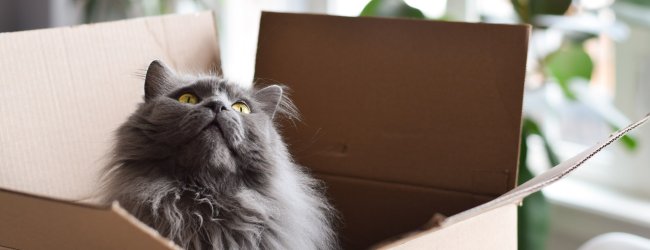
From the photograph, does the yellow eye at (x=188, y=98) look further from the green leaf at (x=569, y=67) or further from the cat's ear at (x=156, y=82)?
the green leaf at (x=569, y=67)

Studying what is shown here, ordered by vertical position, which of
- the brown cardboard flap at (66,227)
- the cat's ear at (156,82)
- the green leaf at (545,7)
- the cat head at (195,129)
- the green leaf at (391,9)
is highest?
the green leaf at (545,7)

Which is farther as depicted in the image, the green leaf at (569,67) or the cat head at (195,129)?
the green leaf at (569,67)

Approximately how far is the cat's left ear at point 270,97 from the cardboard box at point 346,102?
23 cm

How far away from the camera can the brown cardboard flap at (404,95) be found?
1.04 m

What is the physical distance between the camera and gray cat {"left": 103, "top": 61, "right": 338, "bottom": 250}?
771 mm

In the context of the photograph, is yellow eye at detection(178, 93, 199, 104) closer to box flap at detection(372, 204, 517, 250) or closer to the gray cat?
the gray cat

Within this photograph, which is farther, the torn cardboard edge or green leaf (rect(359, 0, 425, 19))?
green leaf (rect(359, 0, 425, 19))

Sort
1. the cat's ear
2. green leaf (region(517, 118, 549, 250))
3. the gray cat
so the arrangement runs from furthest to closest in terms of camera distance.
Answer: green leaf (region(517, 118, 549, 250)), the cat's ear, the gray cat

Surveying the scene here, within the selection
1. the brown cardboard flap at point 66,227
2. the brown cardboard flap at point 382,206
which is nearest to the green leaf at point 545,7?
the brown cardboard flap at point 382,206

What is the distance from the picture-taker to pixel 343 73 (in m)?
1.15

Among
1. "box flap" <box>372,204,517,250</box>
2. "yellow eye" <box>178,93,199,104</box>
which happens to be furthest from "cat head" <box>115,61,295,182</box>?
"box flap" <box>372,204,517,250</box>

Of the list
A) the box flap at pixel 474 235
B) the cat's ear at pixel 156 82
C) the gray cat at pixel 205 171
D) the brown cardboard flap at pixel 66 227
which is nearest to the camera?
the brown cardboard flap at pixel 66 227

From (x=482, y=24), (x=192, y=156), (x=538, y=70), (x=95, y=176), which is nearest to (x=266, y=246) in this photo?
(x=192, y=156)

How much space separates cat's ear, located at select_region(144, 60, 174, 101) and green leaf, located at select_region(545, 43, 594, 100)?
0.92 m
